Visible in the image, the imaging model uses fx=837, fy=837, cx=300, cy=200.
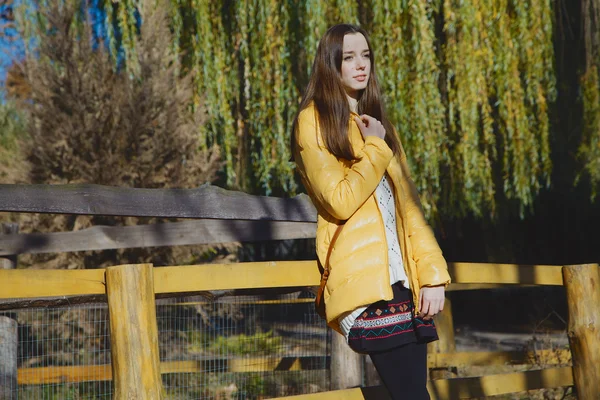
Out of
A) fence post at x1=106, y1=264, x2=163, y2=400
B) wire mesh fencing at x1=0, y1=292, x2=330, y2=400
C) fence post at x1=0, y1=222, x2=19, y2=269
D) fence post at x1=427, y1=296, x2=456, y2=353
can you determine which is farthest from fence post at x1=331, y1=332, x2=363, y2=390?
fence post at x1=427, y1=296, x2=456, y2=353

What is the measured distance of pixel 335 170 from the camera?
8.86ft

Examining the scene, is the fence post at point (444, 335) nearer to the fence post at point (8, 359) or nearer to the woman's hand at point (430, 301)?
the fence post at point (8, 359)

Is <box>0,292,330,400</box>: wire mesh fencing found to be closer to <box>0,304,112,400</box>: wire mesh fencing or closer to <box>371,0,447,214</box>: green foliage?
<box>0,304,112,400</box>: wire mesh fencing

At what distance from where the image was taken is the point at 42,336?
6379mm

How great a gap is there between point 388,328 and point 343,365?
199cm

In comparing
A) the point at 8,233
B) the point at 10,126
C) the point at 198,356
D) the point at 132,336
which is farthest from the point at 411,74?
the point at 132,336

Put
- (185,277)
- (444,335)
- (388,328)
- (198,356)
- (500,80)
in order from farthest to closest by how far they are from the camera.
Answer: (500,80) < (444,335) < (198,356) < (185,277) < (388,328)

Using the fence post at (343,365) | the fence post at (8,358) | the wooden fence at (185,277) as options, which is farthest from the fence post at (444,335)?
the fence post at (8,358)

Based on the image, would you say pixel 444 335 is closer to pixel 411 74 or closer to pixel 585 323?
pixel 411 74

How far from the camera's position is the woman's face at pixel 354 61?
282 centimetres

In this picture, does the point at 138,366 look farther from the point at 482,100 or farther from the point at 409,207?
the point at 482,100

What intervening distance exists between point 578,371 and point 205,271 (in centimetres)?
223

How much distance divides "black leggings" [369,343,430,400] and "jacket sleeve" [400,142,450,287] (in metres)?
0.22

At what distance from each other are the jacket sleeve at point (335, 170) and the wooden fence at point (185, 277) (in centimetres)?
A: 46
